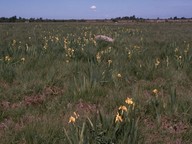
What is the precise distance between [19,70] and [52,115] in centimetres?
241

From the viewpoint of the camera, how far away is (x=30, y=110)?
490cm

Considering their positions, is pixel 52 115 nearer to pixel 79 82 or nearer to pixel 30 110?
pixel 30 110

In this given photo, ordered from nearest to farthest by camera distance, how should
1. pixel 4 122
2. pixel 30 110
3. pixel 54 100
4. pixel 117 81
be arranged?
pixel 4 122, pixel 30 110, pixel 54 100, pixel 117 81

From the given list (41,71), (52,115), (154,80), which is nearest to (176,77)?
(154,80)

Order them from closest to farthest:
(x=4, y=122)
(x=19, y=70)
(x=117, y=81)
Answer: (x=4, y=122) < (x=117, y=81) < (x=19, y=70)

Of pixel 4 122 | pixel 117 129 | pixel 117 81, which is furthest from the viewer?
pixel 117 81

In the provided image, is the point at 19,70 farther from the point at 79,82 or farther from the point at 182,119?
the point at 182,119

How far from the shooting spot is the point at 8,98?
5.43 metres

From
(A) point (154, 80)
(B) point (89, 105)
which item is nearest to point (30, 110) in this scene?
(B) point (89, 105)

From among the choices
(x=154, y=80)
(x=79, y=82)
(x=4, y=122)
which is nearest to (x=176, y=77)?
(x=154, y=80)

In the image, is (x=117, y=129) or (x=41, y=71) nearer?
(x=117, y=129)

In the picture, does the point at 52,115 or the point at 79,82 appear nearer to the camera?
the point at 52,115

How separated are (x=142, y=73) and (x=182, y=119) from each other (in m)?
2.65

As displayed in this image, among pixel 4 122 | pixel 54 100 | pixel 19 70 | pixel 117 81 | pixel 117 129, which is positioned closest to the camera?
pixel 117 129
